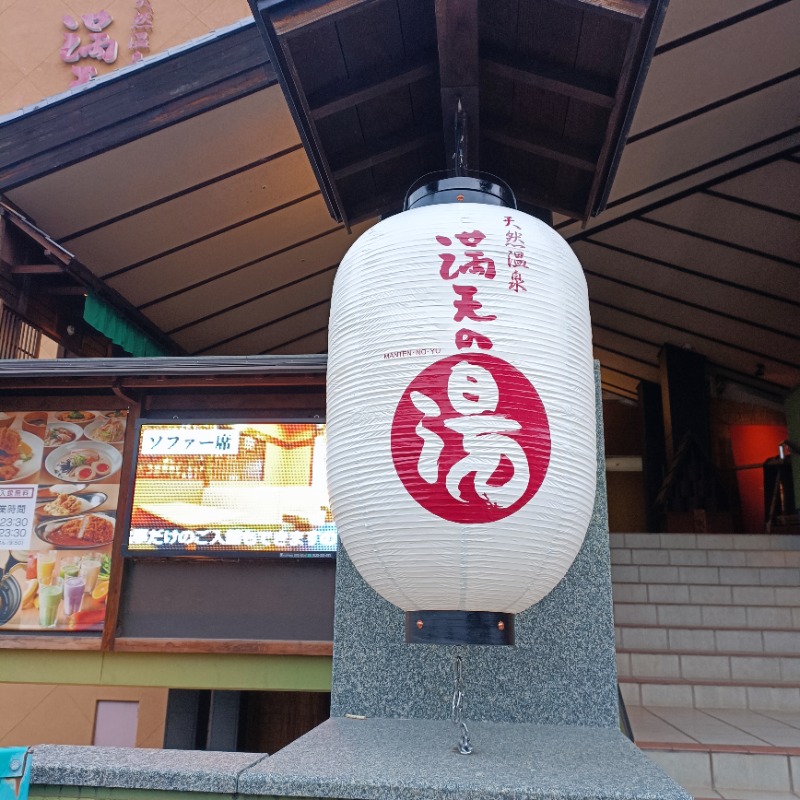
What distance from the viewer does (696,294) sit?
9594 mm

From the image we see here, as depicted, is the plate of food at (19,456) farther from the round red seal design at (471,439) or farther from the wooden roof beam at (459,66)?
the round red seal design at (471,439)

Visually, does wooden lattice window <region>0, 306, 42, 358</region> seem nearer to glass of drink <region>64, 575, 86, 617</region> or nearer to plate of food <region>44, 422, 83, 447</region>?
plate of food <region>44, 422, 83, 447</region>

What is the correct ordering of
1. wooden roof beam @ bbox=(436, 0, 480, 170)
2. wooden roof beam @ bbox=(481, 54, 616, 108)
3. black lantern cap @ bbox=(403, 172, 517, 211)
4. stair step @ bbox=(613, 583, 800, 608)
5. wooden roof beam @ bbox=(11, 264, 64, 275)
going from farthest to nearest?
wooden roof beam @ bbox=(11, 264, 64, 275) < stair step @ bbox=(613, 583, 800, 608) < wooden roof beam @ bbox=(481, 54, 616, 108) < wooden roof beam @ bbox=(436, 0, 480, 170) < black lantern cap @ bbox=(403, 172, 517, 211)

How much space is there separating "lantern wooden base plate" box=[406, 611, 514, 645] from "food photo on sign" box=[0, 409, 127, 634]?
3.84 meters

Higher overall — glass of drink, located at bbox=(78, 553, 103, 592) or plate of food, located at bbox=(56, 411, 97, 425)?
plate of food, located at bbox=(56, 411, 97, 425)

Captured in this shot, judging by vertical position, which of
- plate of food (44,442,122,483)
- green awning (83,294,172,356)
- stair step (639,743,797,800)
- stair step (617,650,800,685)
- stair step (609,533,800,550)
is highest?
green awning (83,294,172,356)

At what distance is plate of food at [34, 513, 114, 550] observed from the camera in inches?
213

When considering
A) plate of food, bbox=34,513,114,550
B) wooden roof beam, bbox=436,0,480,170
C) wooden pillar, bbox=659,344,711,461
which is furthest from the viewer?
wooden pillar, bbox=659,344,711,461

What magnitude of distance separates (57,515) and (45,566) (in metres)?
0.39

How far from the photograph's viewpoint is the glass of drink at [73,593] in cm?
529

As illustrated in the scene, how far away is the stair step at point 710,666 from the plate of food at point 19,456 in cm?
481

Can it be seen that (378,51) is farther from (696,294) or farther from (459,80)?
(696,294)

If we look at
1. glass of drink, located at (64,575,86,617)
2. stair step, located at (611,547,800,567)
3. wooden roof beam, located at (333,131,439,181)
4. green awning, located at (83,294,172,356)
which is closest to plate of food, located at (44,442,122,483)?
glass of drink, located at (64,575,86,617)

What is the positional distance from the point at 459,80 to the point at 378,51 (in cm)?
43
